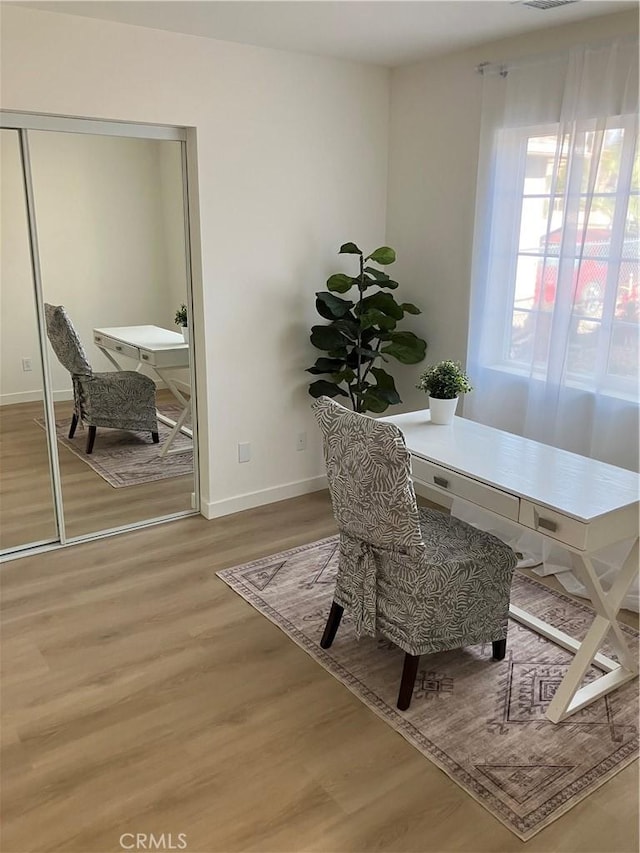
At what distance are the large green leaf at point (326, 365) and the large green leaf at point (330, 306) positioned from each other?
251 millimetres

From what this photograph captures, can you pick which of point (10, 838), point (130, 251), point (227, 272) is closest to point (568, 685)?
point (10, 838)

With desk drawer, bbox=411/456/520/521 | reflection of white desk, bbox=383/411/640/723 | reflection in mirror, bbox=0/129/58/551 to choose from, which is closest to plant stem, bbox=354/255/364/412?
reflection of white desk, bbox=383/411/640/723

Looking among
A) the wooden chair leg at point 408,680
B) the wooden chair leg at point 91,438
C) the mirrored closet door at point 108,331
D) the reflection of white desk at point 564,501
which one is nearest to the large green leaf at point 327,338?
the mirrored closet door at point 108,331

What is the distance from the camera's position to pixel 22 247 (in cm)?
322

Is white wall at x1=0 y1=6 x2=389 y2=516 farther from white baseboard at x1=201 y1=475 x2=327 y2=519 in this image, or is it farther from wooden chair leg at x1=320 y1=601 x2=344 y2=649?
wooden chair leg at x1=320 y1=601 x2=344 y2=649

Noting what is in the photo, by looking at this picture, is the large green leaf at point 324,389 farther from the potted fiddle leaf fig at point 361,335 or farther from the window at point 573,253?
the window at point 573,253

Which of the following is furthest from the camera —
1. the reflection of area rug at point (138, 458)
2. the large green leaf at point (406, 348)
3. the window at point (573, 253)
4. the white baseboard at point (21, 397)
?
the large green leaf at point (406, 348)

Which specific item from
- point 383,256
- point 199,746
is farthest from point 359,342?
point 199,746

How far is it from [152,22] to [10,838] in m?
3.11

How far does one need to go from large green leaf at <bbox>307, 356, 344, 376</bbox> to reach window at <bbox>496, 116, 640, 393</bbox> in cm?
92

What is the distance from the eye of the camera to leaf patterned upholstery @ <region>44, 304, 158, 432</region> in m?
3.40

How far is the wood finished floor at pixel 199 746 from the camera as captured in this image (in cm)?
198

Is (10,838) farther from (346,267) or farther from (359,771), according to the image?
(346,267)

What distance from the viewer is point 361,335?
397cm
